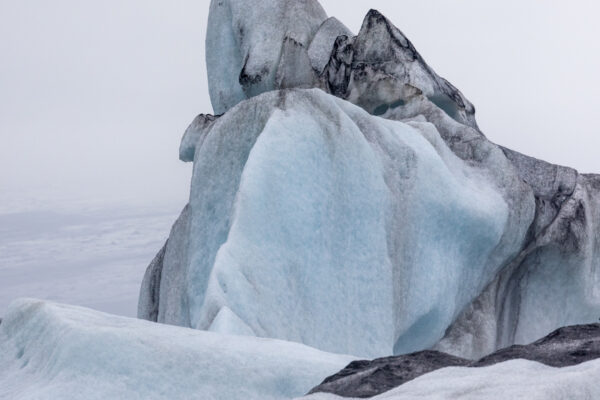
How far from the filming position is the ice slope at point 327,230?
972cm

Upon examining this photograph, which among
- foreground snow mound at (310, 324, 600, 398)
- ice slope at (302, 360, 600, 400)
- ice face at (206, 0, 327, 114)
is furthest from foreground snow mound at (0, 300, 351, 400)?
ice face at (206, 0, 327, 114)

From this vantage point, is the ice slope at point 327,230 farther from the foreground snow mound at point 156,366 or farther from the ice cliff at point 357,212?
the foreground snow mound at point 156,366

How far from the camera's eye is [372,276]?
10.8 meters

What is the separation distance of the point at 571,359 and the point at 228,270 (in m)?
4.61

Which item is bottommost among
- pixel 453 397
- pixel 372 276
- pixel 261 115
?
pixel 372 276

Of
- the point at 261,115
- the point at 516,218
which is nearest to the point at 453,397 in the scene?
the point at 261,115

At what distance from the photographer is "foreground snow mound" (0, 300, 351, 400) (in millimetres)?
6109

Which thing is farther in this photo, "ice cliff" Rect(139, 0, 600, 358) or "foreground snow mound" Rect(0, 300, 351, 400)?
"ice cliff" Rect(139, 0, 600, 358)

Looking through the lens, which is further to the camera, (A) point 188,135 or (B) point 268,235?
(A) point 188,135

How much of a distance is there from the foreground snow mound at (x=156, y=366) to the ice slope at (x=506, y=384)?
2.87ft

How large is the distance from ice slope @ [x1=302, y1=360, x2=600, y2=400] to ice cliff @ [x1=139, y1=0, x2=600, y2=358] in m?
3.70

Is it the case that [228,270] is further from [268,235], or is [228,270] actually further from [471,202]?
[471,202]

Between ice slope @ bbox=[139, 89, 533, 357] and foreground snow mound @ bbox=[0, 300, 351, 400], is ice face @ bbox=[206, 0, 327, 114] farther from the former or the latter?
foreground snow mound @ bbox=[0, 300, 351, 400]

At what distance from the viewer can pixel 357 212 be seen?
1090 cm
